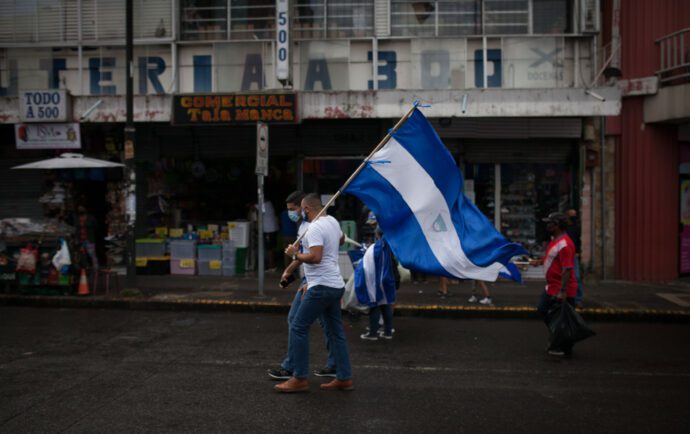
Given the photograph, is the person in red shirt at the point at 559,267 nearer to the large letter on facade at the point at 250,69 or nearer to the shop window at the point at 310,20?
the shop window at the point at 310,20

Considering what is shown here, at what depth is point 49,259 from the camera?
12148 mm

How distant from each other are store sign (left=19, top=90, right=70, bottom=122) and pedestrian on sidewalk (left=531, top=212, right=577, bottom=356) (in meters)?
10.3

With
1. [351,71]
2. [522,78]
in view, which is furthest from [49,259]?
[522,78]

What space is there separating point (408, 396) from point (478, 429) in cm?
100

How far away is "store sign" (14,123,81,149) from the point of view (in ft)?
46.3

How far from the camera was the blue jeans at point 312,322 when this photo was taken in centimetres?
614

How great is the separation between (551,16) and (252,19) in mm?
6444

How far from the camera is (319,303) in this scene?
20.2 ft

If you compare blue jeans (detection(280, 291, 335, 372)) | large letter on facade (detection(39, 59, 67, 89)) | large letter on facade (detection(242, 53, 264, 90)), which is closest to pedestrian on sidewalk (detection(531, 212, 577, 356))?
blue jeans (detection(280, 291, 335, 372))

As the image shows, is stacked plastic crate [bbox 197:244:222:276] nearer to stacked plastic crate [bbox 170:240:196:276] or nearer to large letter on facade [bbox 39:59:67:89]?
stacked plastic crate [bbox 170:240:196:276]

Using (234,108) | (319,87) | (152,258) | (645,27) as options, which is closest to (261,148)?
(234,108)

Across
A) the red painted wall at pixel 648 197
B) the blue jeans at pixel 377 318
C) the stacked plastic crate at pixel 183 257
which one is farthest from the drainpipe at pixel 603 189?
the stacked plastic crate at pixel 183 257

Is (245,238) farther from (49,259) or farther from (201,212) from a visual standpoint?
(49,259)

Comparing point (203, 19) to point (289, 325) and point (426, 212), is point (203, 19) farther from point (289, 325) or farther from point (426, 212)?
point (289, 325)
